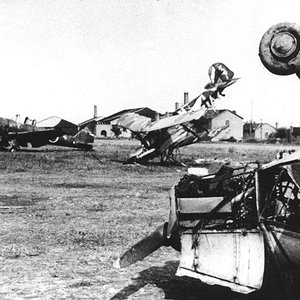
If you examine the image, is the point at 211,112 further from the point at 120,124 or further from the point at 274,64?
the point at 274,64

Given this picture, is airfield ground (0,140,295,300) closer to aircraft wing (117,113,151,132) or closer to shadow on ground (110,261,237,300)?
shadow on ground (110,261,237,300)

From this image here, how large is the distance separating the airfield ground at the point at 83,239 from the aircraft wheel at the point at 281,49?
1465 mm

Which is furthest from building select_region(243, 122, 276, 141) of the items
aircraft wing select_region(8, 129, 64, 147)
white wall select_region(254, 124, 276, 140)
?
aircraft wing select_region(8, 129, 64, 147)

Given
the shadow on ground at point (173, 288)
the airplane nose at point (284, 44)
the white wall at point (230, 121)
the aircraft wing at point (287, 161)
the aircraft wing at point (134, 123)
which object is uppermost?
the white wall at point (230, 121)

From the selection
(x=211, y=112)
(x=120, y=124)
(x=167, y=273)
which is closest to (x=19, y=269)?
(x=167, y=273)

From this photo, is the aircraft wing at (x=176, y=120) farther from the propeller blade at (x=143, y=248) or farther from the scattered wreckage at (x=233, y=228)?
the propeller blade at (x=143, y=248)

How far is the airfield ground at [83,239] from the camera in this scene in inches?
240

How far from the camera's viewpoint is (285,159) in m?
4.81

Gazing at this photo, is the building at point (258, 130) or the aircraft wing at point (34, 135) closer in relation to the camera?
the aircraft wing at point (34, 135)

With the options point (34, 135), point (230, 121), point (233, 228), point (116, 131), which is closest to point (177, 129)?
point (34, 135)

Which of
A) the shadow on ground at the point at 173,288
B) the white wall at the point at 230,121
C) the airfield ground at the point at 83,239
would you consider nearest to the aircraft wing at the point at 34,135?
the airfield ground at the point at 83,239

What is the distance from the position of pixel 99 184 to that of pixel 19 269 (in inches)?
417

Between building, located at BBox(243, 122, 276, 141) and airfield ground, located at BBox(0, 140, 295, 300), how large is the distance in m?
84.2

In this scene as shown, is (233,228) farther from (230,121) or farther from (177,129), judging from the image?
(230,121)
